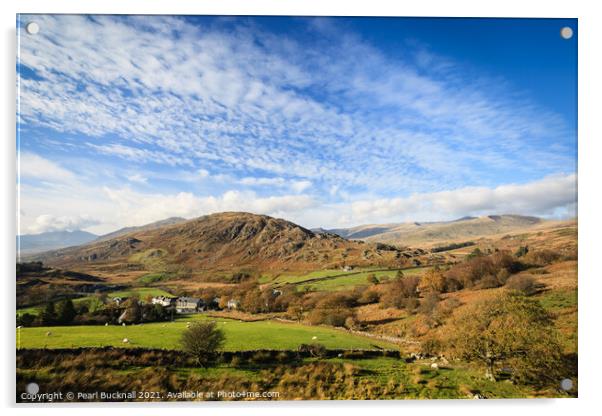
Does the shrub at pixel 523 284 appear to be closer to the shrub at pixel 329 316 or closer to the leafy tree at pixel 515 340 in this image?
the leafy tree at pixel 515 340

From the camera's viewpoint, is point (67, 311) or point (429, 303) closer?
point (67, 311)

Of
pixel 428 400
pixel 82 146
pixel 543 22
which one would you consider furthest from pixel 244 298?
pixel 543 22

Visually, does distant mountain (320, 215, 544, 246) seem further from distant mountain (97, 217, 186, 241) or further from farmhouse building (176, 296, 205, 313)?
distant mountain (97, 217, 186, 241)

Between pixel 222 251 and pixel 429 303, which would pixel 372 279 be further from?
pixel 222 251

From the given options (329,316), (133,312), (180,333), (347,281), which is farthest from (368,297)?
(133,312)

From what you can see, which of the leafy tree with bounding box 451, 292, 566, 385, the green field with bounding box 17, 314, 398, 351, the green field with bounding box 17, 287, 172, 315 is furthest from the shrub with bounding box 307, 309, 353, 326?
the green field with bounding box 17, 287, 172, 315

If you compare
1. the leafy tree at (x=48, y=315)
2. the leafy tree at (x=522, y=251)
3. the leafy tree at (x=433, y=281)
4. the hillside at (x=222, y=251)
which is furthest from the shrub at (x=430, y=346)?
the leafy tree at (x=48, y=315)

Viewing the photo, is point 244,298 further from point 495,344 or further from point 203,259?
point 495,344
